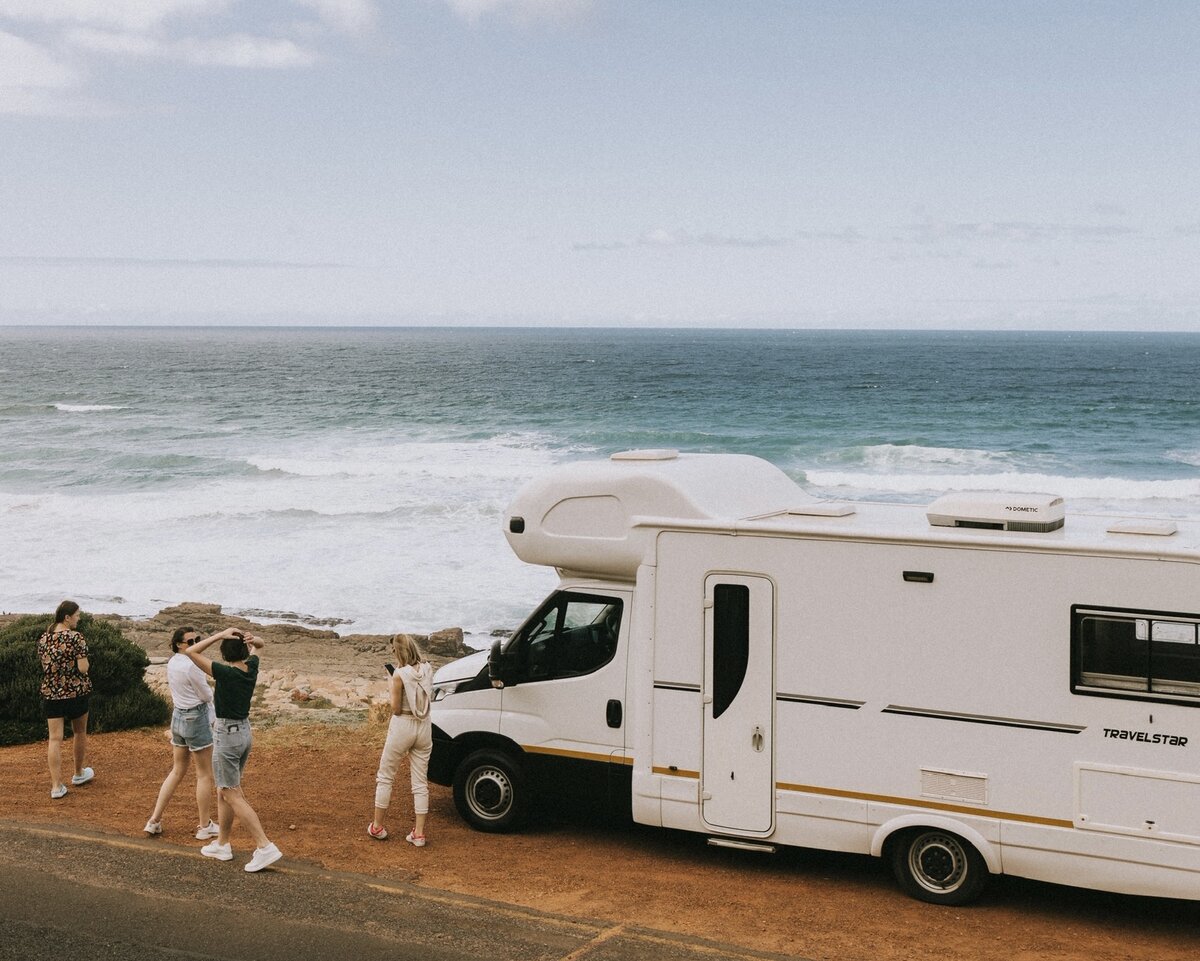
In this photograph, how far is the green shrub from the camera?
12688 mm

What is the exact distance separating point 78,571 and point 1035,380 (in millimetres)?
75991

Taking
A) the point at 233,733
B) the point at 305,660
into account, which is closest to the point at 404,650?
the point at 233,733

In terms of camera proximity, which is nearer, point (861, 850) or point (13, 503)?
point (861, 850)

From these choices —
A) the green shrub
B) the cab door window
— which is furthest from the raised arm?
the green shrub

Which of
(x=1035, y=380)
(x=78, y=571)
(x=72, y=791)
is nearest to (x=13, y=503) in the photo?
(x=78, y=571)

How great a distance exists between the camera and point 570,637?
9.41 metres

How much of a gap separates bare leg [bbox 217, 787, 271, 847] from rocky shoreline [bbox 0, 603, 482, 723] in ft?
16.2

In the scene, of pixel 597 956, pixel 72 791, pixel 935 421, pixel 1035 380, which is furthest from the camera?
pixel 1035 380

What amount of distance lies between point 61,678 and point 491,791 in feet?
12.7

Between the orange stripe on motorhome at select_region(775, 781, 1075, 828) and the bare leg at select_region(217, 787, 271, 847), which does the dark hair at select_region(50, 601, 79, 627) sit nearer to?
the bare leg at select_region(217, 787, 271, 847)

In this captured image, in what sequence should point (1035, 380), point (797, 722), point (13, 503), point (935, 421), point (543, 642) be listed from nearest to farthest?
point (797, 722) < point (543, 642) < point (13, 503) < point (935, 421) < point (1035, 380)

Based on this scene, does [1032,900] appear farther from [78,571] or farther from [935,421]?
[935,421]

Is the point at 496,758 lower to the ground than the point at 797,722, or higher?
lower

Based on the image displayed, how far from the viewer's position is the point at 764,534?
27.7 ft
